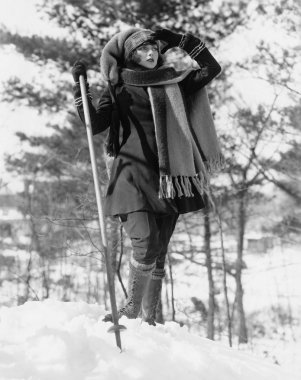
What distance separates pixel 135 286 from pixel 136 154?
70 centimetres

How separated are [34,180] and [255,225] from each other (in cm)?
737

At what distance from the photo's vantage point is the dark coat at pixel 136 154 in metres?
2.49

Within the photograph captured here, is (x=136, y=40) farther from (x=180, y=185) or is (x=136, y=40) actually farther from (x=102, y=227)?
(x=102, y=227)

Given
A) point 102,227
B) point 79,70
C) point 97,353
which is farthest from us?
point 79,70

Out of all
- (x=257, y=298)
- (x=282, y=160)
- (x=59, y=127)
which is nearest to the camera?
(x=59, y=127)

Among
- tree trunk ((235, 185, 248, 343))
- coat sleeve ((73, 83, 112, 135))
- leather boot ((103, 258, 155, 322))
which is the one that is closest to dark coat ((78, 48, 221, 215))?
coat sleeve ((73, 83, 112, 135))

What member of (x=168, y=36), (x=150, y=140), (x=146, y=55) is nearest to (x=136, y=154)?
(x=150, y=140)

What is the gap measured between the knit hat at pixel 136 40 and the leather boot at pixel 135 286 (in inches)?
44.9

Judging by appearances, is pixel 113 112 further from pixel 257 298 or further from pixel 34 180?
pixel 257 298

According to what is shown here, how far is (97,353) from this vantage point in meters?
1.88

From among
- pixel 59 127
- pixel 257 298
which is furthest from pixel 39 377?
pixel 257 298

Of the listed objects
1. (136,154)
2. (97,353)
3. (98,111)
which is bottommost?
(97,353)

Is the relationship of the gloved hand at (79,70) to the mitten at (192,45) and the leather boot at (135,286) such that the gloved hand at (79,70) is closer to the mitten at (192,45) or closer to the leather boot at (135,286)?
the mitten at (192,45)

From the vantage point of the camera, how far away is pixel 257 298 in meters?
18.3
